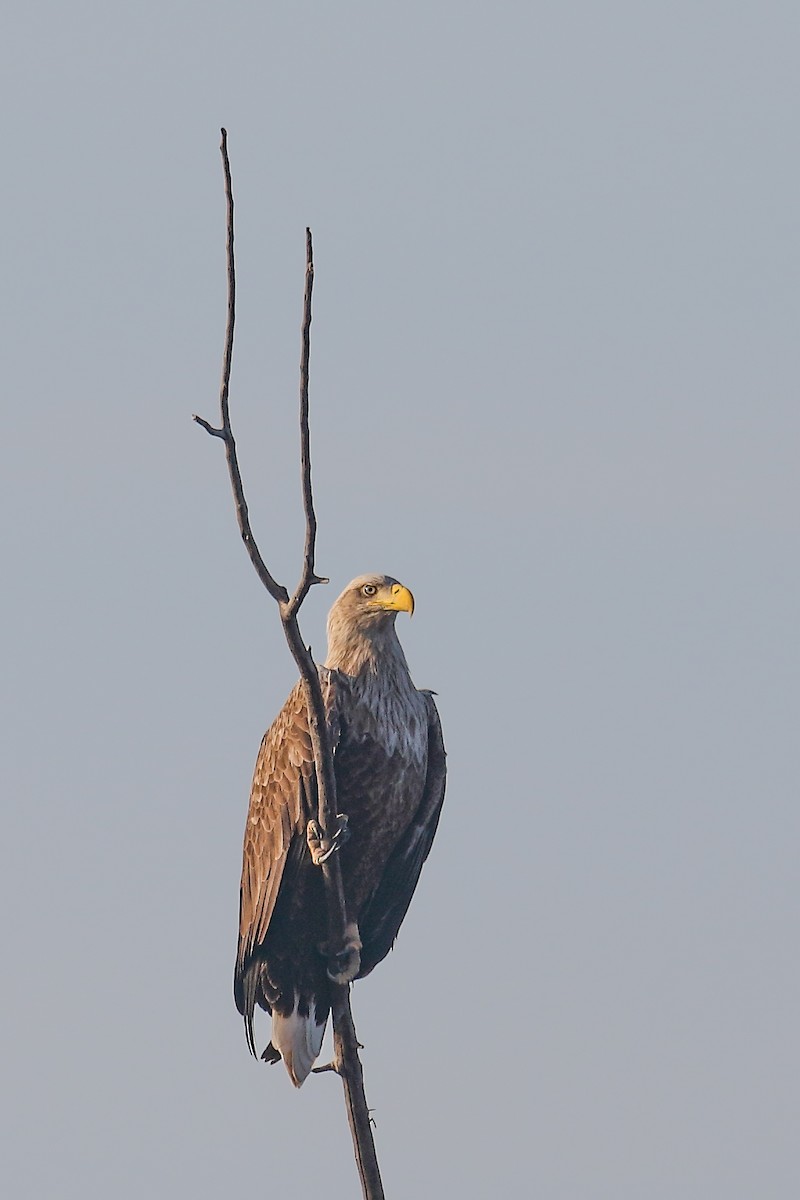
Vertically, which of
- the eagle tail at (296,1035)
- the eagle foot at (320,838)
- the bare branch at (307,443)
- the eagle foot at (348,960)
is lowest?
the eagle tail at (296,1035)

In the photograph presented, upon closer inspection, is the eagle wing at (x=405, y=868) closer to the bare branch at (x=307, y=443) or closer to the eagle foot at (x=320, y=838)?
the eagle foot at (x=320, y=838)

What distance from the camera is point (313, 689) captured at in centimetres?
728

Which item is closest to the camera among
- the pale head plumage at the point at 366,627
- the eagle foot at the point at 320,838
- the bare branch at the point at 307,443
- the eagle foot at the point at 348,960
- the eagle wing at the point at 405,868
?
the bare branch at the point at 307,443

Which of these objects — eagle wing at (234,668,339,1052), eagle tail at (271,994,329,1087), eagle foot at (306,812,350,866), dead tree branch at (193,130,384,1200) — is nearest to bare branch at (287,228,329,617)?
dead tree branch at (193,130,384,1200)

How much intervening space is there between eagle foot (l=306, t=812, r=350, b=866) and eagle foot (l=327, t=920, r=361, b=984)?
38cm

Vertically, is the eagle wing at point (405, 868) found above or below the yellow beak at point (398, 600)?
below

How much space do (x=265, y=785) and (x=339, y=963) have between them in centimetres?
93

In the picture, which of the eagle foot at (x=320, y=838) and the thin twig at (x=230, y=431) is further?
the eagle foot at (x=320, y=838)

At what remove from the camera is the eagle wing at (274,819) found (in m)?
9.58

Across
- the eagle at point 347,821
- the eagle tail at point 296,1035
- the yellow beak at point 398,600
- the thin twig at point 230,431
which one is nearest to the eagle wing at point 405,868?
the eagle at point 347,821

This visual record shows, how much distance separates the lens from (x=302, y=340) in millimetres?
6289

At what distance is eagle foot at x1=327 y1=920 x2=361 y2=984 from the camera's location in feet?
31.0

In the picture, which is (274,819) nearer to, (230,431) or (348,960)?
(348,960)

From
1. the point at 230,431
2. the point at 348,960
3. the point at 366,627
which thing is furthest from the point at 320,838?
the point at 230,431
